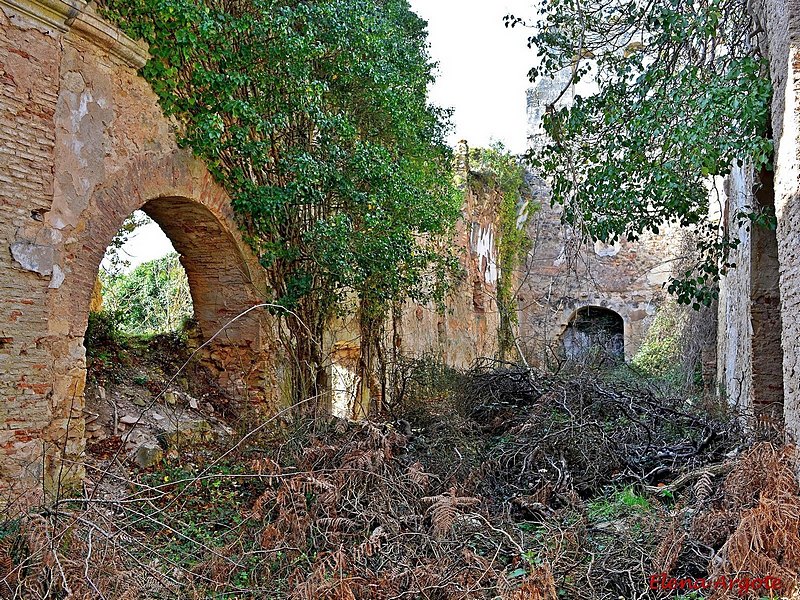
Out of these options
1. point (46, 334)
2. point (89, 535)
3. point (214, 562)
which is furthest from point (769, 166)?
point (46, 334)

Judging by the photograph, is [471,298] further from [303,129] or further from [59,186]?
[59,186]

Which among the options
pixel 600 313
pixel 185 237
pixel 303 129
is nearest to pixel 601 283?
pixel 600 313

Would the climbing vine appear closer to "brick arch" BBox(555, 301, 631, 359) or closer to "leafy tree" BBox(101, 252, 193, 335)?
"brick arch" BBox(555, 301, 631, 359)

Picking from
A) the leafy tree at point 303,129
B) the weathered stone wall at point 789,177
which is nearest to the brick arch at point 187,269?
the leafy tree at point 303,129

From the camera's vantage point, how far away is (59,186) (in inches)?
214

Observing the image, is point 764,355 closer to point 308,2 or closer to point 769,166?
point 769,166

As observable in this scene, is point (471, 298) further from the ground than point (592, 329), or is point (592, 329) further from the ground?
point (471, 298)

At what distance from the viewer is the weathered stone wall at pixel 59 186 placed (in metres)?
5.05

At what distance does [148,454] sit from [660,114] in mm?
5375

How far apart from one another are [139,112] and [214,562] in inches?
162

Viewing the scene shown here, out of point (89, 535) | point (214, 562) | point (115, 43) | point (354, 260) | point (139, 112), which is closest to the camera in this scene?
point (89, 535)

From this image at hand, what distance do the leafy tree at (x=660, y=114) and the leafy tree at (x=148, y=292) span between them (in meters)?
8.64

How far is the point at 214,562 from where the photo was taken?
13.2 feet

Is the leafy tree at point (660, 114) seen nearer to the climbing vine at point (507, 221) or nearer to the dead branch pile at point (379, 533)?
the dead branch pile at point (379, 533)
